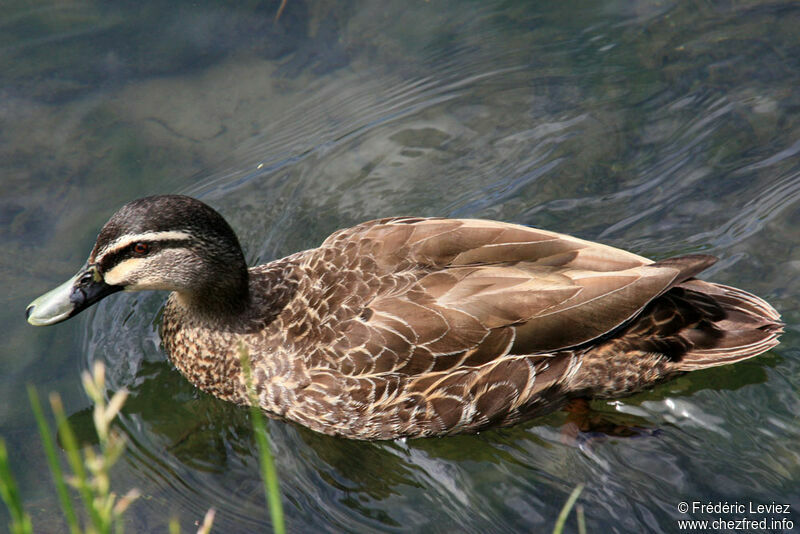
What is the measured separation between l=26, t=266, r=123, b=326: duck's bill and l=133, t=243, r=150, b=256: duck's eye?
11.7 inches

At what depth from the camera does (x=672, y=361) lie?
534 cm

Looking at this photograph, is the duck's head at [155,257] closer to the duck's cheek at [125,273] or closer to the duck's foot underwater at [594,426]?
the duck's cheek at [125,273]

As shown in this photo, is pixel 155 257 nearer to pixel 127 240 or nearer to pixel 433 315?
pixel 127 240

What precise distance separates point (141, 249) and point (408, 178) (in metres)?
2.48

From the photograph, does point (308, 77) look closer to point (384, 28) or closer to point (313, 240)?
point (384, 28)

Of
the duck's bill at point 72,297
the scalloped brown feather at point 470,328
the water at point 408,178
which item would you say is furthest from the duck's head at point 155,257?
the water at point 408,178

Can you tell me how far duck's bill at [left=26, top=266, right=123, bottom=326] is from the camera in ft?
16.8

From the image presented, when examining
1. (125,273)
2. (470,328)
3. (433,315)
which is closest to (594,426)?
(470,328)

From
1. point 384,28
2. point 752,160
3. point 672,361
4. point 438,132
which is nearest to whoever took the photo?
point 672,361

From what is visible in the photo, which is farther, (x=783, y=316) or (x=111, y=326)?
(x=111, y=326)

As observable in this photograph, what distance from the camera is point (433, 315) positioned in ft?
16.4

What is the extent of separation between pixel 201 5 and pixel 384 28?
164cm

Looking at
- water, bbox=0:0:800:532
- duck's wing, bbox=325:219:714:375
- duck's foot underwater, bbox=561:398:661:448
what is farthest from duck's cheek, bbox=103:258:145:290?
duck's foot underwater, bbox=561:398:661:448

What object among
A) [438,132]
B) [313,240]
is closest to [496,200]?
[438,132]
